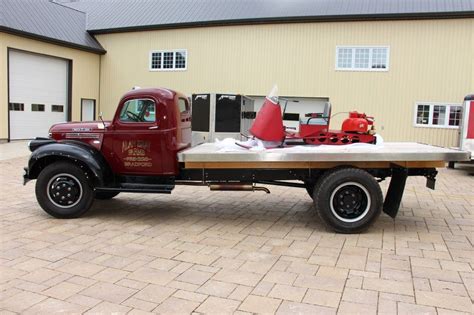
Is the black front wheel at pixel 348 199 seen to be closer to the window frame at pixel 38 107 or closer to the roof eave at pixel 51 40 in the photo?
the roof eave at pixel 51 40

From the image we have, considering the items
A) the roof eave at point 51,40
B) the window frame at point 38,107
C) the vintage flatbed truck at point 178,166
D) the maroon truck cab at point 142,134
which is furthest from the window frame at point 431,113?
the window frame at point 38,107

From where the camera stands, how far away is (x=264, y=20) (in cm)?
1961

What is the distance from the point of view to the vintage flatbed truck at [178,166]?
574cm

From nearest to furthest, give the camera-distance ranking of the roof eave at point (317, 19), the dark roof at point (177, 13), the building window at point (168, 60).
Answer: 1. the roof eave at point (317, 19)
2. the dark roof at point (177, 13)
3. the building window at point (168, 60)

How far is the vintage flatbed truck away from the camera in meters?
5.74

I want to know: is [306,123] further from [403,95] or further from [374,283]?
[403,95]

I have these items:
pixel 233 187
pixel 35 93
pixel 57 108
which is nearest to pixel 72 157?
pixel 233 187

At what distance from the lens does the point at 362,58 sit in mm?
18516

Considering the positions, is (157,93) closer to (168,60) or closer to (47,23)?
(168,60)

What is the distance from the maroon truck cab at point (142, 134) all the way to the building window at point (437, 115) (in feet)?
47.1

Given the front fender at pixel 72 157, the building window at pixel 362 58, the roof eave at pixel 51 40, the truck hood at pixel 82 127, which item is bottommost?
the front fender at pixel 72 157

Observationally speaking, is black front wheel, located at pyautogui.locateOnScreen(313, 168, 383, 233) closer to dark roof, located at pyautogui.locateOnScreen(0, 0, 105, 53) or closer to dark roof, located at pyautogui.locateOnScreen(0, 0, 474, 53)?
dark roof, located at pyautogui.locateOnScreen(0, 0, 474, 53)

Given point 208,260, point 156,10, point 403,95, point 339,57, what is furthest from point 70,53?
point 208,260

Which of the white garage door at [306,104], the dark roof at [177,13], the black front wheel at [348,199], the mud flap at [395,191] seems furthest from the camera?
the white garage door at [306,104]
